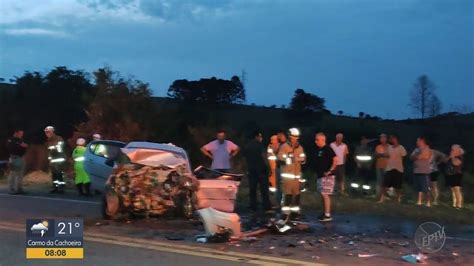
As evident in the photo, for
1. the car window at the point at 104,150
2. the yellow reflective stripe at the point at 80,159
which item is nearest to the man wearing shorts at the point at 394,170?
the car window at the point at 104,150

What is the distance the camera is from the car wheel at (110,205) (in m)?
11.9

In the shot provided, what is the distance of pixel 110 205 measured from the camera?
39.3ft

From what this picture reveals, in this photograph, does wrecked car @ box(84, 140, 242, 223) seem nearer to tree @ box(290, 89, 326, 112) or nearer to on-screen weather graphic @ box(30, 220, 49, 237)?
on-screen weather graphic @ box(30, 220, 49, 237)

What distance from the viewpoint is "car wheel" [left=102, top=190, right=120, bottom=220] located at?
1191cm

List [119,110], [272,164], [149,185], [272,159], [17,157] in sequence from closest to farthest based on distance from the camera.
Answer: [149,185] < [272,159] < [272,164] < [17,157] < [119,110]

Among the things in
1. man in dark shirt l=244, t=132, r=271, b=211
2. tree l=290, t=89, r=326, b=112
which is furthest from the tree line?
man in dark shirt l=244, t=132, r=271, b=211

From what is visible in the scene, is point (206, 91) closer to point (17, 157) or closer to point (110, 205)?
point (17, 157)

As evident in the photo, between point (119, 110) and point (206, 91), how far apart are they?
146ft

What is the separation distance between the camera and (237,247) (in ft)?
31.4

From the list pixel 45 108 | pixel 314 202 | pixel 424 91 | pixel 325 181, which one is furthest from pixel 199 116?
pixel 325 181

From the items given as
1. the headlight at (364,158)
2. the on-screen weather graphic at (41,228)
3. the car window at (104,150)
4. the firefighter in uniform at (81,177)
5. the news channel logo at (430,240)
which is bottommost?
the news channel logo at (430,240)

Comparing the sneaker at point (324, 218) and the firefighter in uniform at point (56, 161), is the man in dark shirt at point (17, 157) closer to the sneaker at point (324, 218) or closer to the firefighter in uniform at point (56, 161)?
the firefighter in uniform at point (56, 161)

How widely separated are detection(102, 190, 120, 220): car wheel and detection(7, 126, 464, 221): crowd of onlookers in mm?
3067

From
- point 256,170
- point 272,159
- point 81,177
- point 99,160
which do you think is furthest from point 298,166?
point 81,177
